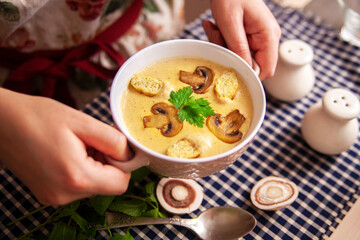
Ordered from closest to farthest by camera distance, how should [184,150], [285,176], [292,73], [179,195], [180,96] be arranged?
[184,150] → [180,96] → [179,195] → [285,176] → [292,73]

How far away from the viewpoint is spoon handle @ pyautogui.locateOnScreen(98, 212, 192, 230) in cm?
118

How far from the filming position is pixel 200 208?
4.18 feet

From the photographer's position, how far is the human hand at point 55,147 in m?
0.90

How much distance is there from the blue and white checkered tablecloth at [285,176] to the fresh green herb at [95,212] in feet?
0.17

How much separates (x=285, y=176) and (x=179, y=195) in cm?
42

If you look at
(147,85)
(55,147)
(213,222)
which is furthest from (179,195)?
(55,147)

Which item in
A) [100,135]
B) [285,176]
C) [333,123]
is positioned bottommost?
[285,176]

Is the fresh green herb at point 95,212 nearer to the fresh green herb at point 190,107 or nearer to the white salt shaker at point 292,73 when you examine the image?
the fresh green herb at point 190,107

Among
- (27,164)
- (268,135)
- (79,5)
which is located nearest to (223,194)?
(268,135)

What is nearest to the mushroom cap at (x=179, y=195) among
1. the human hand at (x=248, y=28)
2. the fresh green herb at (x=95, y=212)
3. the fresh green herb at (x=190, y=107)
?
the fresh green herb at (x=95, y=212)

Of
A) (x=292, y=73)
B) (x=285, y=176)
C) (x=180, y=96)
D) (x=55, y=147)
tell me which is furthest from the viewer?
(x=292, y=73)

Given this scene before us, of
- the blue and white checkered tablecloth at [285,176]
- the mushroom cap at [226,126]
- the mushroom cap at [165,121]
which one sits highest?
the mushroom cap at [165,121]

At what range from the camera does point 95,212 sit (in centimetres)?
120

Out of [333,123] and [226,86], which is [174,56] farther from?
[333,123]
